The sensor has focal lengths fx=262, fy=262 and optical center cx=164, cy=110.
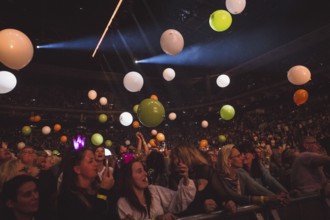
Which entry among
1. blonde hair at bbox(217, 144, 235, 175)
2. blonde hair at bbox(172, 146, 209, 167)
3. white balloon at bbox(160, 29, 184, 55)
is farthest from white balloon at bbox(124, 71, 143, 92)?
blonde hair at bbox(172, 146, 209, 167)

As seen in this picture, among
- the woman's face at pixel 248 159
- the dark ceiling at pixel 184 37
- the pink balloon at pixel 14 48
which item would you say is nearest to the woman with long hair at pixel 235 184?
the woman's face at pixel 248 159

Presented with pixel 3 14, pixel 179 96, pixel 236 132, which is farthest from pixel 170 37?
pixel 179 96

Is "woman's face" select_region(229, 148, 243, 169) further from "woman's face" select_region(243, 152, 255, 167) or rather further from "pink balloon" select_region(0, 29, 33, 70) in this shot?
"pink balloon" select_region(0, 29, 33, 70)

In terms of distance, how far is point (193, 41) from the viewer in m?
9.30

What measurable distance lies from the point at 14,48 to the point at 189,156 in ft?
7.77

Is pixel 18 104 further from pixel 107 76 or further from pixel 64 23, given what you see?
pixel 64 23

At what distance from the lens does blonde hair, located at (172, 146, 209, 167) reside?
2107mm

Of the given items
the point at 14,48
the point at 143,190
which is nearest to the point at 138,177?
the point at 143,190

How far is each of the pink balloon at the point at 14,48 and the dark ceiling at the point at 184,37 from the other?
3.31 m

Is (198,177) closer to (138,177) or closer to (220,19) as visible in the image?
(138,177)

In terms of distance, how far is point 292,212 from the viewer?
2.05 m

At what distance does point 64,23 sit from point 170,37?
14.8 feet

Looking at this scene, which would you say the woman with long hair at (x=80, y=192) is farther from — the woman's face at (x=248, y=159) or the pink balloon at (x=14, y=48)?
the pink balloon at (x=14, y=48)

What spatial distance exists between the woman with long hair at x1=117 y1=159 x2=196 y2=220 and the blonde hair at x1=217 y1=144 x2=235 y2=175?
0.57 metres
